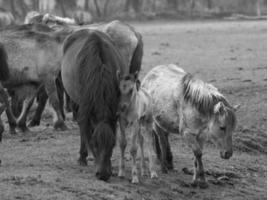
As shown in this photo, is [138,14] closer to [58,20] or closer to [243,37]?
[243,37]

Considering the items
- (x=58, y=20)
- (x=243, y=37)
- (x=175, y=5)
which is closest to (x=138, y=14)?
(x=175, y=5)

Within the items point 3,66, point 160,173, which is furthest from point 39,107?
point 160,173

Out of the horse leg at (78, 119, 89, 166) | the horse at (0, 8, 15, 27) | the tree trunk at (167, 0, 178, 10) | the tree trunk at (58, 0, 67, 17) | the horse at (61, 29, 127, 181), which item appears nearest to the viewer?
the horse at (61, 29, 127, 181)

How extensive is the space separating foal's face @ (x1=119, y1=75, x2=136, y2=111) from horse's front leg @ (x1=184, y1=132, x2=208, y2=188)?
0.94m

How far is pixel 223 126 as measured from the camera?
935 cm

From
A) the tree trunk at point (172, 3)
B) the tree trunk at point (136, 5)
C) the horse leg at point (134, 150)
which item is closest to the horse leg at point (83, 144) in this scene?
the horse leg at point (134, 150)

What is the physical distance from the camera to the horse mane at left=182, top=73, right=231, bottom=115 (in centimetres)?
942

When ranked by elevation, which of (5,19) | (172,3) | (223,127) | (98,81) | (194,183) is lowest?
(172,3)

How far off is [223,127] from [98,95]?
59.0 inches

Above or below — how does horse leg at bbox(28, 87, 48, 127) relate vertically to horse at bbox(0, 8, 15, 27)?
above

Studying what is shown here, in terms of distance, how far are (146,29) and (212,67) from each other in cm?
1485

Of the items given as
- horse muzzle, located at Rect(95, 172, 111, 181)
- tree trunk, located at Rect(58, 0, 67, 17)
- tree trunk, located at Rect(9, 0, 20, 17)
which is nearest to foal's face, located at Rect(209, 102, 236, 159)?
horse muzzle, located at Rect(95, 172, 111, 181)

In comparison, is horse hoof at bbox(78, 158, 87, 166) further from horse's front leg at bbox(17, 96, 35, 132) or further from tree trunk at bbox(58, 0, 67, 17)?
tree trunk at bbox(58, 0, 67, 17)

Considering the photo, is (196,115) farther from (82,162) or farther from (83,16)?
(83,16)
